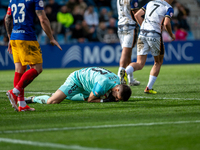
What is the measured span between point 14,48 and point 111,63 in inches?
543

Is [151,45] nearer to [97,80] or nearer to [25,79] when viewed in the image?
[97,80]

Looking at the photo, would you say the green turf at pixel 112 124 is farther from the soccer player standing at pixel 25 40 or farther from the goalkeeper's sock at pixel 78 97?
the soccer player standing at pixel 25 40

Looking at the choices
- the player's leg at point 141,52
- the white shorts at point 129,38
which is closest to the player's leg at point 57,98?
the player's leg at point 141,52

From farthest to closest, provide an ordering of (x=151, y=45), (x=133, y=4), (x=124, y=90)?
(x=133, y=4), (x=151, y=45), (x=124, y=90)

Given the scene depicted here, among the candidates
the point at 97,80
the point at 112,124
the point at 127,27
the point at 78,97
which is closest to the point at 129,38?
the point at 127,27

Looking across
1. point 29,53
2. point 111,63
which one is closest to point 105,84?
point 29,53

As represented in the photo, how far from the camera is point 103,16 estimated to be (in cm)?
2169

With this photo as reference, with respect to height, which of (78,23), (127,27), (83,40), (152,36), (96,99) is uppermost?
(127,27)

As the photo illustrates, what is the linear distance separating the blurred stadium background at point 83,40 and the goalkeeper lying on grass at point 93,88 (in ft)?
38.2

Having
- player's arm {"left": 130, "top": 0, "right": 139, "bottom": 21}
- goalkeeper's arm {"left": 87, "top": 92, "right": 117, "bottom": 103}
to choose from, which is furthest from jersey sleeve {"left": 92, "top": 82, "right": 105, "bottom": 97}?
player's arm {"left": 130, "top": 0, "right": 139, "bottom": 21}

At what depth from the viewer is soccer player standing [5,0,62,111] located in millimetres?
6160

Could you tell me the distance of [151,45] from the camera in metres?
8.55

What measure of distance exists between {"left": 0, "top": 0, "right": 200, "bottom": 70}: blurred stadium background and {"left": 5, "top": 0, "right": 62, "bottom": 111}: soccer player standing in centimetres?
1212

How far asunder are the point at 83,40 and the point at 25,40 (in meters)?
14.2
